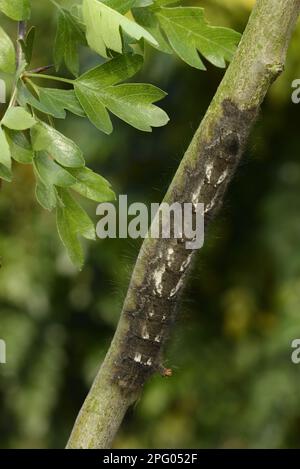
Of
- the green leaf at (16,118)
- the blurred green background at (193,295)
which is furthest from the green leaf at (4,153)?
the blurred green background at (193,295)

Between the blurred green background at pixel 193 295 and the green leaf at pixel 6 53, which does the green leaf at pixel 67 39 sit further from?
the blurred green background at pixel 193 295

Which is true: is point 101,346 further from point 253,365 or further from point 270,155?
point 270,155

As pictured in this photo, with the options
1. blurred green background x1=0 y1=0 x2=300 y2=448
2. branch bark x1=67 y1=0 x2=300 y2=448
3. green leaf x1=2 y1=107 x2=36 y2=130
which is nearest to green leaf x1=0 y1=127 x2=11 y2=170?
green leaf x1=2 y1=107 x2=36 y2=130

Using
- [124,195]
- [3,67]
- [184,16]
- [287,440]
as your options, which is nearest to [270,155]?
[124,195]

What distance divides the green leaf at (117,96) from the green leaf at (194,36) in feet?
0.24

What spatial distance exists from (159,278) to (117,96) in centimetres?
15

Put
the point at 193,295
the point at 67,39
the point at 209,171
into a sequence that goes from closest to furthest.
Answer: the point at 209,171
the point at 67,39
the point at 193,295

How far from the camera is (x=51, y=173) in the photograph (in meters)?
0.64

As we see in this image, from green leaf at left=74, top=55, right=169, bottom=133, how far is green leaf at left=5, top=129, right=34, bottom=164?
0.18 feet

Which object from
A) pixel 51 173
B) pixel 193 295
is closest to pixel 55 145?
pixel 51 173

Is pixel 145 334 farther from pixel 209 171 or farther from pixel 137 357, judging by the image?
pixel 209 171

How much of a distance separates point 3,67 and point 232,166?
0.62 ft

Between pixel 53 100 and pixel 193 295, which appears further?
pixel 193 295

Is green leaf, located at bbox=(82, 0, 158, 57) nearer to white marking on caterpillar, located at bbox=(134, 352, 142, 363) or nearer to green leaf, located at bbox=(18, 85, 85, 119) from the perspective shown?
green leaf, located at bbox=(18, 85, 85, 119)
